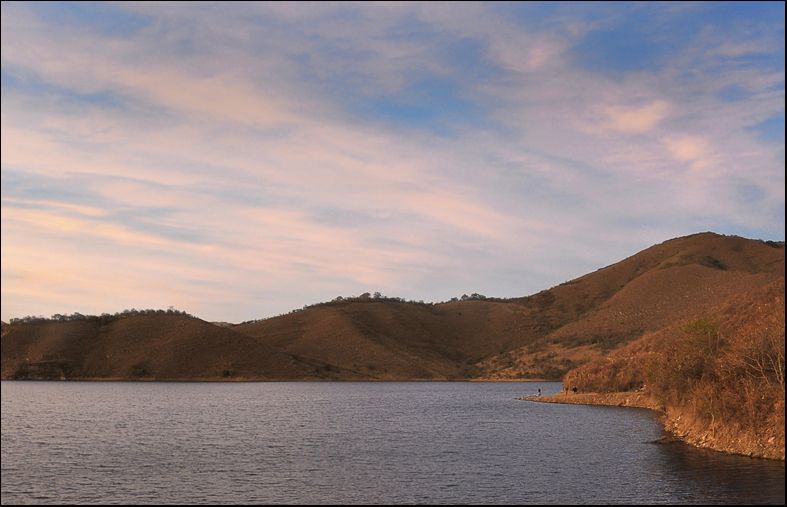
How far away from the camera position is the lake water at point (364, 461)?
31.3 m

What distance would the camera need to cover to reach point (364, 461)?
1623 inches

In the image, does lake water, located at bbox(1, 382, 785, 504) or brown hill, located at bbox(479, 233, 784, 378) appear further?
brown hill, located at bbox(479, 233, 784, 378)

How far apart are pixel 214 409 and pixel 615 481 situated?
55805mm

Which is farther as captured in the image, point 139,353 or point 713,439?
point 139,353

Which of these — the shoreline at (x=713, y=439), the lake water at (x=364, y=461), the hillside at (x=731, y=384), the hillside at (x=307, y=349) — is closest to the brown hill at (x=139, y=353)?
the hillside at (x=307, y=349)

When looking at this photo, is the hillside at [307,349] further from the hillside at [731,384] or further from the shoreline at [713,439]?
the hillside at [731,384]

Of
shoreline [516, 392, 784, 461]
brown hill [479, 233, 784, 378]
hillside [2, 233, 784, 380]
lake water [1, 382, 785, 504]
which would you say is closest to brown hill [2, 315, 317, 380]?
hillside [2, 233, 784, 380]

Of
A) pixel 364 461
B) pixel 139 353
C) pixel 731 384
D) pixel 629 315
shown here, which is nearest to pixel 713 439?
pixel 731 384

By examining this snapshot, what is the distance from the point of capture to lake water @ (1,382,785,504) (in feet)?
103

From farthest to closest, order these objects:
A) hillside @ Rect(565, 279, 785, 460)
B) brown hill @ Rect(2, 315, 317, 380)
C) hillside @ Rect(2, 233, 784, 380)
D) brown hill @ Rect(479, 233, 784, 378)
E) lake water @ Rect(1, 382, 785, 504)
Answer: brown hill @ Rect(2, 315, 317, 380), hillside @ Rect(2, 233, 784, 380), brown hill @ Rect(479, 233, 784, 378), hillside @ Rect(565, 279, 785, 460), lake water @ Rect(1, 382, 785, 504)

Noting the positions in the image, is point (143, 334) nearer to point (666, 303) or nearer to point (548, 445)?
point (666, 303)

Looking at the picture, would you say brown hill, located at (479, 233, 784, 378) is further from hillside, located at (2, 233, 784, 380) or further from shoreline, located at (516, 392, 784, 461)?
shoreline, located at (516, 392, 784, 461)

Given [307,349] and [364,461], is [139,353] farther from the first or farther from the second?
[364,461]

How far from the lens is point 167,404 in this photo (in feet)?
288
